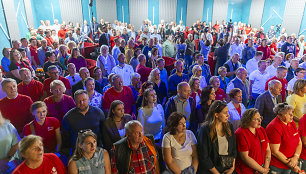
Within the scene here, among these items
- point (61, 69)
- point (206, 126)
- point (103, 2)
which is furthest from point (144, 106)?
point (103, 2)

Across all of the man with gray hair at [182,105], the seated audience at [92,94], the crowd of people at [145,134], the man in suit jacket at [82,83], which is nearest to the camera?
the crowd of people at [145,134]

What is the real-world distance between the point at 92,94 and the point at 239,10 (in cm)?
1868

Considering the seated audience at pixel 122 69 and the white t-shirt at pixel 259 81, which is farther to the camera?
the seated audience at pixel 122 69

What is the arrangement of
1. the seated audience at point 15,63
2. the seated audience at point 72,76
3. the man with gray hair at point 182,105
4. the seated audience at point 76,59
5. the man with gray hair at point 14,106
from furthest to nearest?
1. the seated audience at point 76,59
2. the seated audience at point 15,63
3. the seated audience at point 72,76
4. the man with gray hair at point 182,105
5. the man with gray hair at point 14,106

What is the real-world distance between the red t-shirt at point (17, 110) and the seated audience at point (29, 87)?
1.95 feet

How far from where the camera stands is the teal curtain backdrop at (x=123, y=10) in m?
17.5

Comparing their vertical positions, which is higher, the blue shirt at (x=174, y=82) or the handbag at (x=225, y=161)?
the blue shirt at (x=174, y=82)

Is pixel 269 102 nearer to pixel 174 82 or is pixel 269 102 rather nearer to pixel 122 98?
pixel 174 82

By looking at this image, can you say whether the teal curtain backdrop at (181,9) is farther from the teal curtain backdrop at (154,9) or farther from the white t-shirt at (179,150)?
the white t-shirt at (179,150)

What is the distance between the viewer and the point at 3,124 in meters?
2.51

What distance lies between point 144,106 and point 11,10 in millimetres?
8392

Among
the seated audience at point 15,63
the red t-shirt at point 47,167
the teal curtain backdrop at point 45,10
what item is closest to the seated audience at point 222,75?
the red t-shirt at point 47,167

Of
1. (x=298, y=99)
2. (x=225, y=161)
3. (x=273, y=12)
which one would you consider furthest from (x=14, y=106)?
(x=273, y=12)

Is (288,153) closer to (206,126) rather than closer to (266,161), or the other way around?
(266,161)
